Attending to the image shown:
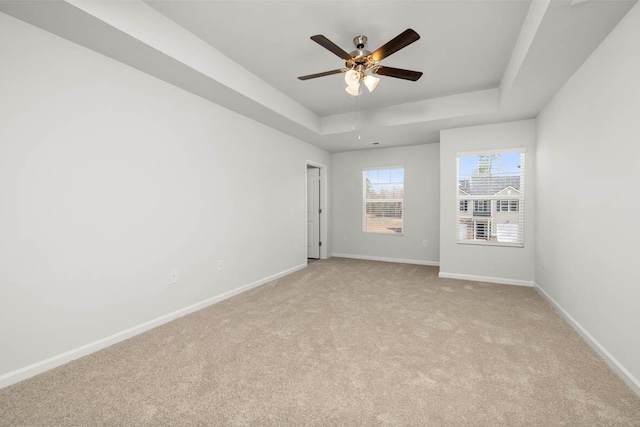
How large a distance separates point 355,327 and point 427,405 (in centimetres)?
111

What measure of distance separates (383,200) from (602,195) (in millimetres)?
3888

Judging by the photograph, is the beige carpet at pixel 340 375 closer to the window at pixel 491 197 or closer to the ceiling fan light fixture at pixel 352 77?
the window at pixel 491 197

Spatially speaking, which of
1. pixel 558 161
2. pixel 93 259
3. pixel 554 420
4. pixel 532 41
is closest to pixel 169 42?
pixel 93 259

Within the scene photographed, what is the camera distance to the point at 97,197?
2.28m

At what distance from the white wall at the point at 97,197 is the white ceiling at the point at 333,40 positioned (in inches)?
9.8

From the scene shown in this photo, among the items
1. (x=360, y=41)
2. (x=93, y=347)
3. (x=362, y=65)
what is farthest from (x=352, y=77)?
(x=93, y=347)

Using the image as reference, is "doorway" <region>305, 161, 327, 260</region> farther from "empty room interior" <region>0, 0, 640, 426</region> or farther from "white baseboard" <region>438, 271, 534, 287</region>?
"white baseboard" <region>438, 271, 534, 287</region>

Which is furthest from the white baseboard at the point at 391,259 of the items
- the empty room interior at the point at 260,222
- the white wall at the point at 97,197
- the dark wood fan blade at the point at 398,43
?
the dark wood fan blade at the point at 398,43

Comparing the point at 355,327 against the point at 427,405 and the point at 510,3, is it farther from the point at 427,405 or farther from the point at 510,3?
the point at 510,3

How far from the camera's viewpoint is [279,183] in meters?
4.60

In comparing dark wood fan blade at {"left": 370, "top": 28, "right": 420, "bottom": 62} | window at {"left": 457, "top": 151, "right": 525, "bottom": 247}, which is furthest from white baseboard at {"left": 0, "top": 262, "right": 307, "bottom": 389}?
window at {"left": 457, "top": 151, "right": 525, "bottom": 247}

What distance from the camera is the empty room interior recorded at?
1.76 metres

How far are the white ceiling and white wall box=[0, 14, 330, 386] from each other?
248 mm

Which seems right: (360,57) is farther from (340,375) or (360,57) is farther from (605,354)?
(605,354)
